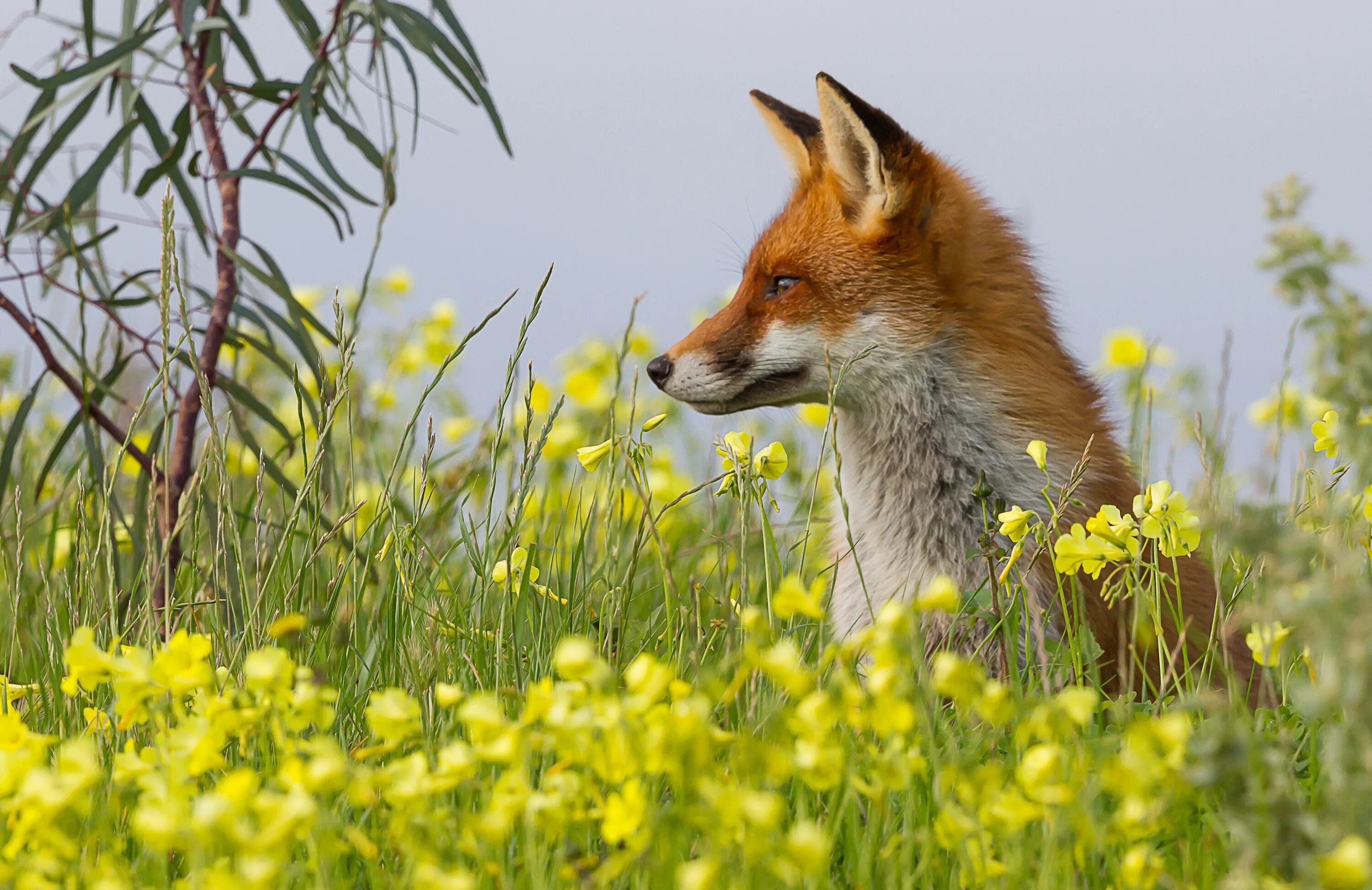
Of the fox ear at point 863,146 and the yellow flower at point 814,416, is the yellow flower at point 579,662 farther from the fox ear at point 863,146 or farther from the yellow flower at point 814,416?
the yellow flower at point 814,416

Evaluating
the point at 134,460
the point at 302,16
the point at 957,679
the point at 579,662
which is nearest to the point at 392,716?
the point at 579,662

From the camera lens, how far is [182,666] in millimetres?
1729

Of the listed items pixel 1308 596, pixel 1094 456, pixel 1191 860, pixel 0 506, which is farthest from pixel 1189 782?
pixel 0 506

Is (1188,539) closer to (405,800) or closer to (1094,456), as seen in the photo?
(1094,456)

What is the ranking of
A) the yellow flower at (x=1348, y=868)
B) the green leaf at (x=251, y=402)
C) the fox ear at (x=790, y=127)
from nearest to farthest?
the yellow flower at (x=1348, y=868) < the green leaf at (x=251, y=402) < the fox ear at (x=790, y=127)

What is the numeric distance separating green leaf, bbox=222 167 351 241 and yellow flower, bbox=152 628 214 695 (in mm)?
2266

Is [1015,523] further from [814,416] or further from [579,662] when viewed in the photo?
[814,416]

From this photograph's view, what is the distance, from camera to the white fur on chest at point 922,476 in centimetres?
343

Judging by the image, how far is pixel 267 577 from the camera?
2.61 meters

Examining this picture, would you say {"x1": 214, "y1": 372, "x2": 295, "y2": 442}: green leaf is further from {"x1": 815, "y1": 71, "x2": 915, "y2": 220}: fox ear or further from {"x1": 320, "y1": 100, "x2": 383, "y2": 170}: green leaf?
{"x1": 815, "y1": 71, "x2": 915, "y2": 220}: fox ear

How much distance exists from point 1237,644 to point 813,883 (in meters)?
2.17

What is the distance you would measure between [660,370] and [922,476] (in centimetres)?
86

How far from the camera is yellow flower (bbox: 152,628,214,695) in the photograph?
5.54 feet

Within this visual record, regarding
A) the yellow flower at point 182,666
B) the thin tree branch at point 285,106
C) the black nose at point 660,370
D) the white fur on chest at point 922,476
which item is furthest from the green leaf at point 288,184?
the yellow flower at point 182,666
